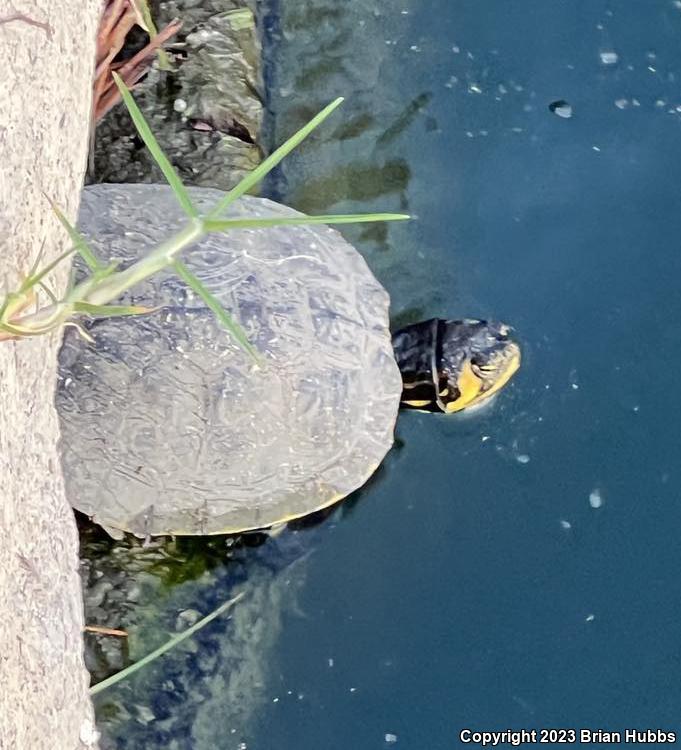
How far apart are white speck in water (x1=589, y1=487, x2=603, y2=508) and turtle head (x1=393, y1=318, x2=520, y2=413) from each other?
0.26 meters

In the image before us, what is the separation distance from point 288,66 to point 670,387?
3.08 feet

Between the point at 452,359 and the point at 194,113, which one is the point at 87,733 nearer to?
the point at 452,359

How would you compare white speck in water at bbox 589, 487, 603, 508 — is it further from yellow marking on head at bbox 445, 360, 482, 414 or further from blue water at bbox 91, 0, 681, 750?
yellow marking on head at bbox 445, 360, 482, 414

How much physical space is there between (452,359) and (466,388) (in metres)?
0.06

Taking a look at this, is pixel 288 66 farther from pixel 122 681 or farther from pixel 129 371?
pixel 122 681

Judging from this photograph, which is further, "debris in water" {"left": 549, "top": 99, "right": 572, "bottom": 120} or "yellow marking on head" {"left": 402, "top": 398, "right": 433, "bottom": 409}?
"debris in water" {"left": 549, "top": 99, "right": 572, "bottom": 120}

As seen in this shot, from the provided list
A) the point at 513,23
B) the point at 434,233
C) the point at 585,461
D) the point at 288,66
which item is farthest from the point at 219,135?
the point at 585,461

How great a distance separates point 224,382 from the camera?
1116mm

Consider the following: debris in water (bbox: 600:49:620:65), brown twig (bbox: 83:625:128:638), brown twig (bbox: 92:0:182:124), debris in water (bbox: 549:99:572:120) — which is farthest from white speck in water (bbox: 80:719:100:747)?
debris in water (bbox: 600:49:620:65)

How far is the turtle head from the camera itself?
1.38 meters

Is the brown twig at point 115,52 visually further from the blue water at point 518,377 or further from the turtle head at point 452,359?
the turtle head at point 452,359

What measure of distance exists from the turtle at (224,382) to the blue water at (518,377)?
27 cm

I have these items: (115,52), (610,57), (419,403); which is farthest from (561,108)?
(115,52)

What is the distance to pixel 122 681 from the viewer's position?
1422 mm
